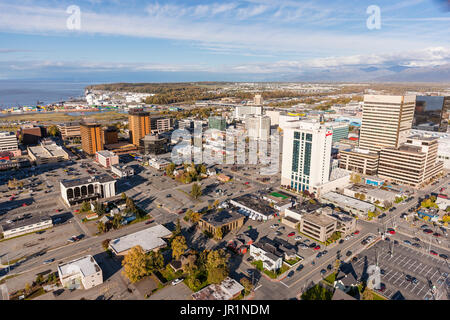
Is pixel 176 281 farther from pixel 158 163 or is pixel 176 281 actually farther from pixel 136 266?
pixel 158 163

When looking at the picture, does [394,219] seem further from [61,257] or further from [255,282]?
[61,257]

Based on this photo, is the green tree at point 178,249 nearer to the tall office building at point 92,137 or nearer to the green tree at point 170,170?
the green tree at point 170,170

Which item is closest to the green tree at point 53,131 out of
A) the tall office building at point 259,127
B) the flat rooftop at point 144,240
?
the tall office building at point 259,127

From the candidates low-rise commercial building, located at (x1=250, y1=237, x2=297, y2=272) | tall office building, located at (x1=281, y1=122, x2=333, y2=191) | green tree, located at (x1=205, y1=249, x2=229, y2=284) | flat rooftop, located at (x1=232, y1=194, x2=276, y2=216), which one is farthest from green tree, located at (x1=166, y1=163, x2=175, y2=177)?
green tree, located at (x1=205, y1=249, x2=229, y2=284)

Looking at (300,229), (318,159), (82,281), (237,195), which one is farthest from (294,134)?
(82,281)

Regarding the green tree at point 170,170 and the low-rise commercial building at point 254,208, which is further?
the green tree at point 170,170

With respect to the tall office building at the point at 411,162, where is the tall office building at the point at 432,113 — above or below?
above

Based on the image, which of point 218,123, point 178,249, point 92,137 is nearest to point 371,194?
point 178,249
